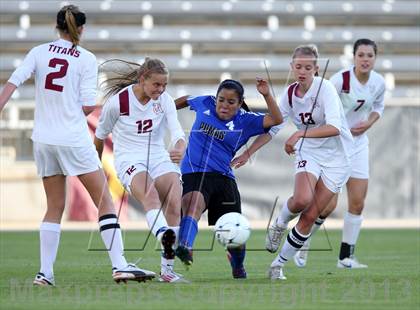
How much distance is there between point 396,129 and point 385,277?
11376mm

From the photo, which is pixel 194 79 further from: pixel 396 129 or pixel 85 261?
pixel 85 261

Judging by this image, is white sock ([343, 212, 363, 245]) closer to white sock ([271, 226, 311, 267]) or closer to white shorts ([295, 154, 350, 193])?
white shorts ([295, 154, 350, 193])

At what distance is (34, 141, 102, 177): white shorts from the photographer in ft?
24.3

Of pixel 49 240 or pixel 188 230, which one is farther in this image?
pixel 188 230

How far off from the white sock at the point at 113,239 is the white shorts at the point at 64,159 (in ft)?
1.42

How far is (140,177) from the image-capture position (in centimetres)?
796

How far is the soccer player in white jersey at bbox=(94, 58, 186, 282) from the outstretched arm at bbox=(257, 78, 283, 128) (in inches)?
29.4

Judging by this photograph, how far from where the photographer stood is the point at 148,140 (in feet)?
26.5

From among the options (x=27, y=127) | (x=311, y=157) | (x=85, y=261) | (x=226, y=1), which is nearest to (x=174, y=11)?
(x=226, y=1)

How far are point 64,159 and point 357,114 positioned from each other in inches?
160

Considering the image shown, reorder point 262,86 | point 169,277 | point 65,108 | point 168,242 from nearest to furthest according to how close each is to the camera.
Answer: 1. point 168,242
2. point 65,108
3. point 169,277
4. point 262,86

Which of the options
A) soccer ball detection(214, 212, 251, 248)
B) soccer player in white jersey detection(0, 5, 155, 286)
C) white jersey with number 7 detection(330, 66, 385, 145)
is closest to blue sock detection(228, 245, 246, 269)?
soccer ball detection(214, 212, 251, 248)

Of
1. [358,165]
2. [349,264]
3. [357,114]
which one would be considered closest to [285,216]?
[349,264]

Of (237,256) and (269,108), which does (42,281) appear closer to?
(237,256)
